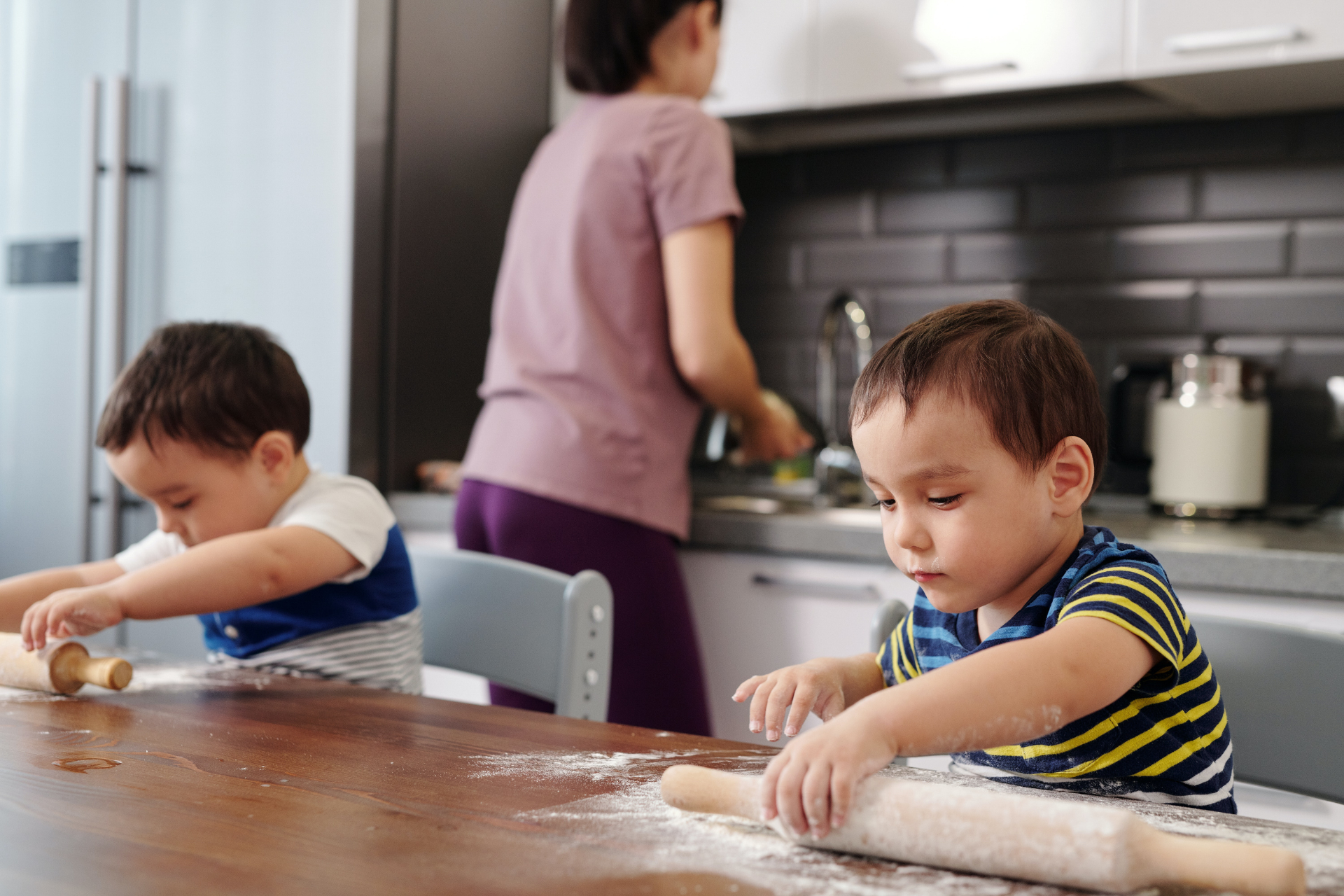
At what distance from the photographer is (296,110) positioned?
6.49ft

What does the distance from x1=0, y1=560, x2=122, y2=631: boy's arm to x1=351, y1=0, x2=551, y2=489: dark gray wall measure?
2.55 ft

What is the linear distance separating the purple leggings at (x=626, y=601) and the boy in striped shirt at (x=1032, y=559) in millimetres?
775

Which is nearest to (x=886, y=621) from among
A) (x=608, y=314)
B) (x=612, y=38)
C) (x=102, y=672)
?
(x=102, y=672)

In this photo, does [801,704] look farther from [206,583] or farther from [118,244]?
[118,244]

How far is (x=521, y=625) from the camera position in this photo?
114 centimetres

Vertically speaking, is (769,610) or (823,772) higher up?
(823,772)

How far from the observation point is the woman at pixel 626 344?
1526 millimetres

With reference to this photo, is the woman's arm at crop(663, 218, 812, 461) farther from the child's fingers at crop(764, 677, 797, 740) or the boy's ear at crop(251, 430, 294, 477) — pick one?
the child's fingers at crop(764, 677, 797, 740)

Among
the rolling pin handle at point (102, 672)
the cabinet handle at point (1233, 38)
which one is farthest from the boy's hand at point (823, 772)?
the cabinet handle at point (1233, 38)

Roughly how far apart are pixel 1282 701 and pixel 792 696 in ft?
1.30

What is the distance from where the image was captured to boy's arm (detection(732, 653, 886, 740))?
686 mm

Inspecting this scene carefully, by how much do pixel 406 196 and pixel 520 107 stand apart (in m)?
0.36

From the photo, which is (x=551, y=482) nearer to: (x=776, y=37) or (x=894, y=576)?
(x=894, y=576)

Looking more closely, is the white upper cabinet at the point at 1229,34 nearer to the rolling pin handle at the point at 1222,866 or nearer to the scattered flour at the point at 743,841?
the scattered flour at the point at 743,841
